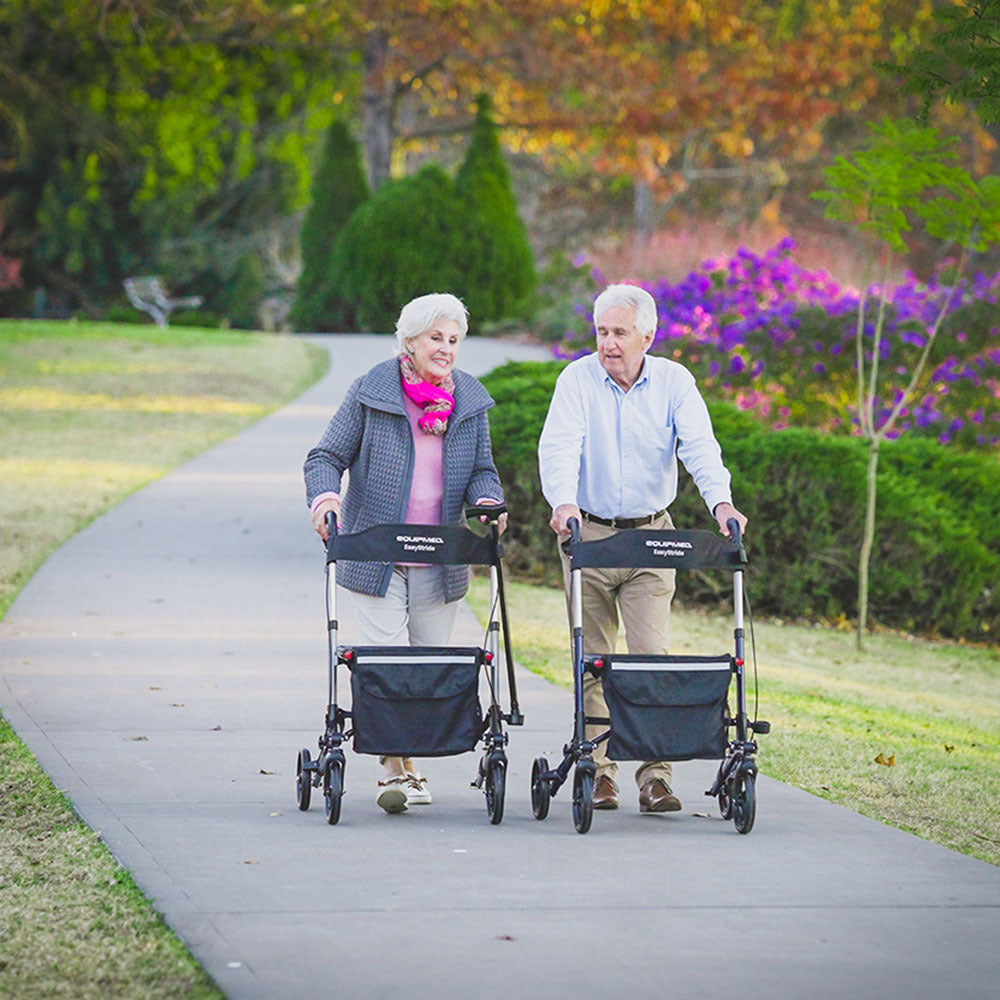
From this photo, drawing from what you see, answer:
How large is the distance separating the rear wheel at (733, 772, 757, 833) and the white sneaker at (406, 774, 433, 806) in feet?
3.67

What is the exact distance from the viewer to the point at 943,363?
15.5 m

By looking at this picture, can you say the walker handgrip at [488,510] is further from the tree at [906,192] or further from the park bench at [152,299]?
the park bench at [152,299]

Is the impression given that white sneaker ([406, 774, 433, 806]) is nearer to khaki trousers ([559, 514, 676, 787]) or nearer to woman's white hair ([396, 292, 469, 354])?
khaki trousers ([559, 514, 676, 787])

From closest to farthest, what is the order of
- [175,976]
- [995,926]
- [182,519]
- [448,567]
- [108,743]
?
[175,976] < [995,926] < [448,567] < [108,743] < [182,519]

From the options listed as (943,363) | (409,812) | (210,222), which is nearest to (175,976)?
(409,812)

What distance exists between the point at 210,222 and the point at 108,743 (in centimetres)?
3621

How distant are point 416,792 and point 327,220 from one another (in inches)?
1167

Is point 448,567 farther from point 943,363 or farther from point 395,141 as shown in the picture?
point 395,141

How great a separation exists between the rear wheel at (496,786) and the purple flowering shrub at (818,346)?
957 cm

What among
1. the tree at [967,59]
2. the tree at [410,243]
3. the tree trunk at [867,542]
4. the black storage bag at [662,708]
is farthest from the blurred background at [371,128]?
the black storage bag at [662,708]

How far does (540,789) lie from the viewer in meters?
6.25


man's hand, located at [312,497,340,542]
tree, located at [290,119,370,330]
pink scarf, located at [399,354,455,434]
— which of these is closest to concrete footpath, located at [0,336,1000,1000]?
man's hand, located at [312,497,340,542]

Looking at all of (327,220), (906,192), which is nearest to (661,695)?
(906,192)

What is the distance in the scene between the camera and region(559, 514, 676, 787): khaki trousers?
6.44 meters
